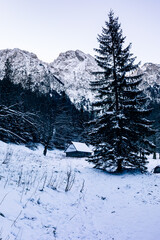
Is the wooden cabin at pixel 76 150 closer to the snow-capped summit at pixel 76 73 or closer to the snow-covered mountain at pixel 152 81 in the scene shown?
the snow-capped summit at pixel 76 73

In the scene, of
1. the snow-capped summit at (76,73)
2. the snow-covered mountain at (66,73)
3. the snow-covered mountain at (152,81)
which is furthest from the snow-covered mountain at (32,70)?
the snow-covered mountain at (152,81)

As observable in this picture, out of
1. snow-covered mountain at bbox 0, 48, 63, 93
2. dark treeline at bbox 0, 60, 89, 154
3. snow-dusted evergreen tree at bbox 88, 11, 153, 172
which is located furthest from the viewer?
snow-covered mountain at bbox 0, 48, 63, 93

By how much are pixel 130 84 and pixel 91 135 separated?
5.67 metres

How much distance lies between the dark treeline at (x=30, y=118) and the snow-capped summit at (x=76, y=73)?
58917 mm

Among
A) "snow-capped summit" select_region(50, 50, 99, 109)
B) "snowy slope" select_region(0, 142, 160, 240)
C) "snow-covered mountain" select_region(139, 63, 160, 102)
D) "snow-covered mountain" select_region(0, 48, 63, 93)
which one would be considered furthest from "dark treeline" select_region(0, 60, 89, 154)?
"snow-covered mountain" select_region(139, 63, 160, 102)

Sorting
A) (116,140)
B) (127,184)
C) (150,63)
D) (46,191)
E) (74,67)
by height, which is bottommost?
(127,184)

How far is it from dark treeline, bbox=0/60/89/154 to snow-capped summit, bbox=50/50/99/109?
58917 mm

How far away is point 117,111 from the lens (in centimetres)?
1178

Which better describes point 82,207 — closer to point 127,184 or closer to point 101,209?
point 101,209

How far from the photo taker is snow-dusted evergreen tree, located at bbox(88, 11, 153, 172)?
37.5 feet

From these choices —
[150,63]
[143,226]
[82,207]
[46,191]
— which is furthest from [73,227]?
[150,63]

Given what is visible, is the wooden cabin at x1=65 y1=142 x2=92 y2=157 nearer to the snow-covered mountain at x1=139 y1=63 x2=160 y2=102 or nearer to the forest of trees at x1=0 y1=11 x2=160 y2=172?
the forest of trees at x1=0 y1=11 x2=160 y2=172

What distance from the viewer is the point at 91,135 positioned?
41.5 feet

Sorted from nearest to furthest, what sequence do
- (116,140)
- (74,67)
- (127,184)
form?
1. (127,184)
2. (116,140)
3. (74,67)
